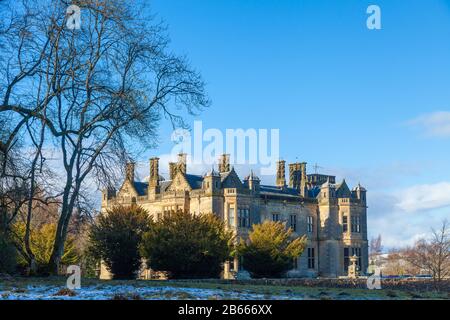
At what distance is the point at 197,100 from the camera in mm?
23281

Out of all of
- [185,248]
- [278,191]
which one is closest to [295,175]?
[278,191]

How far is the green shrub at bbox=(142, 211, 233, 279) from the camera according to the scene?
93.7ft

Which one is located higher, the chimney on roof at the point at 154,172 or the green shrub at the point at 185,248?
the chimney on roof at the point at 154,172

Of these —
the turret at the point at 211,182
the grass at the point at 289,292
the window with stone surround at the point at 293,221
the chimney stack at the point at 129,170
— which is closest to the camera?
the grass at the point at 289,292

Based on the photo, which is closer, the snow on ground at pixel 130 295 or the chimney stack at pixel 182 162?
the snow on ground at pixel 130 295

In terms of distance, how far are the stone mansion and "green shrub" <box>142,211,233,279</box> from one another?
46.5 ft

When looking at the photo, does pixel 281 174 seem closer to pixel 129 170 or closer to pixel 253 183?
pixel 253 183

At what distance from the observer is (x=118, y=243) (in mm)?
32281

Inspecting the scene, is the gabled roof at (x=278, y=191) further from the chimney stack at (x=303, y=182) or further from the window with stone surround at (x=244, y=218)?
the window with stone surround at (x=244, y=218)

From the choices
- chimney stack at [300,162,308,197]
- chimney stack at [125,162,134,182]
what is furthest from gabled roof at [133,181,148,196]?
chimney stack at [125,162,134,182]

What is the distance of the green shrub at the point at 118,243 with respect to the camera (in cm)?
3206

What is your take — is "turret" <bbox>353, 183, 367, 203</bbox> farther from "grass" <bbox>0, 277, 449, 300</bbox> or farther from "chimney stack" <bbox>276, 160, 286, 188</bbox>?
"grass" <bbox>0, 277, 449, 300</bbox>

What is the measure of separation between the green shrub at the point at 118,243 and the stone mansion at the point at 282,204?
12.0 m

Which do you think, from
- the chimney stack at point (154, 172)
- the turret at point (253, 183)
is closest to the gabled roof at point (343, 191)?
the turret at point (253, 183)
